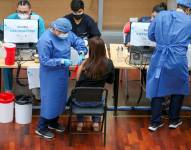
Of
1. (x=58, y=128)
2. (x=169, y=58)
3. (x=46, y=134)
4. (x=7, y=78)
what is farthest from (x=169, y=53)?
(x=7, y=78)

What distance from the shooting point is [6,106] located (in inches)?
182

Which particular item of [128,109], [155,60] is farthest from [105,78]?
[128,109]

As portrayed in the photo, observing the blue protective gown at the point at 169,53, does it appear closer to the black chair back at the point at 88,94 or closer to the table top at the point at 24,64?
the black chair back at the point at 88,94

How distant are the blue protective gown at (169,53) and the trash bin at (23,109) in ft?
4.28

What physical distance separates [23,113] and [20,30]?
89cm

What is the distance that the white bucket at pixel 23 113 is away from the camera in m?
4.62

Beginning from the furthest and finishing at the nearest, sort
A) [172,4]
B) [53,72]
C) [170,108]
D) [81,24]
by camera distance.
→ [172,4] < [81,24] < [170,108] < [53,72]

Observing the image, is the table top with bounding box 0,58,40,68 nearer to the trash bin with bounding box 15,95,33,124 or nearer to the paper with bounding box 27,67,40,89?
the paper with bounding box 27,67,40,89

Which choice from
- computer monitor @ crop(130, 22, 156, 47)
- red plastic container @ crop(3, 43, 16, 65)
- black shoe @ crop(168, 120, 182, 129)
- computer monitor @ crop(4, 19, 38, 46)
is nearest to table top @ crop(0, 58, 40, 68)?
red plastic container @ crop(3, 43, 16, 65)

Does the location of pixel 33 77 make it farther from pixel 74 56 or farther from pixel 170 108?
pixel 170 108

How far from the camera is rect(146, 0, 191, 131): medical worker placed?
14.3 feet

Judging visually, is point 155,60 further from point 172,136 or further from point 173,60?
point 172,136

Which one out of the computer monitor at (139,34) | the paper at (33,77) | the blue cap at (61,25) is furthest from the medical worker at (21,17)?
the computer monitor at (139,34)

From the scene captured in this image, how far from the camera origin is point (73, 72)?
4785 millimetres
